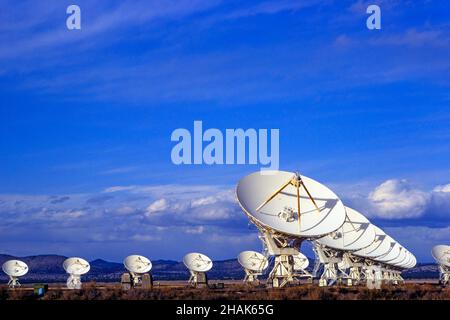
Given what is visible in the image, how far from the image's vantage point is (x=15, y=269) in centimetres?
10550

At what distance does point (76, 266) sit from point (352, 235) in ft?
114

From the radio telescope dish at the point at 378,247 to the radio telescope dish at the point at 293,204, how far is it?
3002 centimetres

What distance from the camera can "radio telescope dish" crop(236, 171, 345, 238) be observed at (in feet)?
221

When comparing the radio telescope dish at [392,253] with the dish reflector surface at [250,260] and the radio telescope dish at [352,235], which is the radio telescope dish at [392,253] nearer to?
the radio telescope dish at [352,235]

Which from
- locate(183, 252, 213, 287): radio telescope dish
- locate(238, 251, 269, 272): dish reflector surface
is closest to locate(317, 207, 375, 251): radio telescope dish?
locate(238, 251, 269, 272): dish reflector surface

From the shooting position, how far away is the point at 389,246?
111m

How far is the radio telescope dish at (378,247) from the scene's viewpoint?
332 feet

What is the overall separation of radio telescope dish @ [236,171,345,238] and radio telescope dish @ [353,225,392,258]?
98.5 feet

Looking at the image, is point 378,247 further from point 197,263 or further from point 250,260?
point 197,263

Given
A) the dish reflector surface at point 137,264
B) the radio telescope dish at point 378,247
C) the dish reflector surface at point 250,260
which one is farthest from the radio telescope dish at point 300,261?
the dish reflector surface at point 137,264

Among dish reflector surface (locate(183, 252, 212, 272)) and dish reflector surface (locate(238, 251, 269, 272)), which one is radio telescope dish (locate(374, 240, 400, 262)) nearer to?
dish reflector surface (locate(238, 251, 269, 272))
